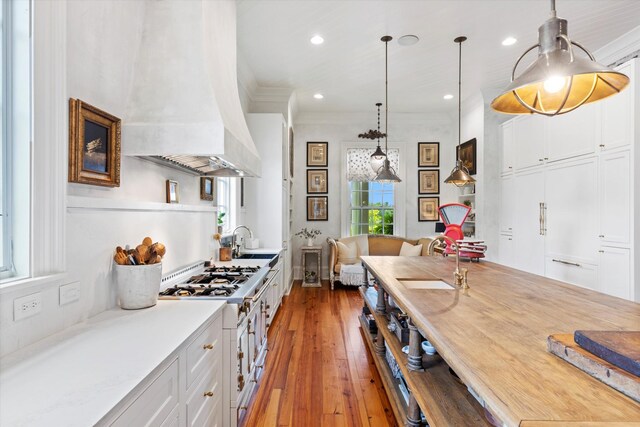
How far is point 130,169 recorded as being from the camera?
73.0 inches

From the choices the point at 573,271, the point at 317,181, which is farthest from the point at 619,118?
the point at 317,181

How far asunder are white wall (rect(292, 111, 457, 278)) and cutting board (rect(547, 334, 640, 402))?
18.5 ft

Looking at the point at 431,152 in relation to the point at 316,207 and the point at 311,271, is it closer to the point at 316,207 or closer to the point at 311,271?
the point at 316,207

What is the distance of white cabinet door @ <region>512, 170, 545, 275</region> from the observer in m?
4.23

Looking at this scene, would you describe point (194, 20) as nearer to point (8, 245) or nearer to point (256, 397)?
point (8, 245)

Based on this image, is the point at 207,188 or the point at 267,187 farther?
the point at 267,187

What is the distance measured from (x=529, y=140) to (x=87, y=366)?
16.4 ft

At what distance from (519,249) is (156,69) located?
475 cm

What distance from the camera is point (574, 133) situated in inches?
144

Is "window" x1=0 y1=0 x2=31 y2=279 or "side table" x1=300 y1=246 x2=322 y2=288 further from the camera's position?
"side table" x1=300 y1=246 x2=322 y2=288

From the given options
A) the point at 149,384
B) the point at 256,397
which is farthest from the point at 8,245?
the point at 256,397

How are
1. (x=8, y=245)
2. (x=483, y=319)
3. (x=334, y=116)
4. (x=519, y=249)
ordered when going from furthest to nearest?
(x=334, y=116)
(x=519, y=249)
(x=483, y=319)
(x=8, y=245)

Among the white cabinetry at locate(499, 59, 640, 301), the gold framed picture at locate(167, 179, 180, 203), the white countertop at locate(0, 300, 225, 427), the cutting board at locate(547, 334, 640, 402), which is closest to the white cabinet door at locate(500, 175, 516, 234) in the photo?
the white cabinetry at locate(499, 59, 640, 301)

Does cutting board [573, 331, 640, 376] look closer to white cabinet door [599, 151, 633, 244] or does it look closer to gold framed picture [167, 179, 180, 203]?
gold framed picture [167, 179, 180, 203]
